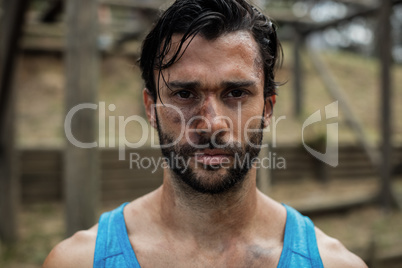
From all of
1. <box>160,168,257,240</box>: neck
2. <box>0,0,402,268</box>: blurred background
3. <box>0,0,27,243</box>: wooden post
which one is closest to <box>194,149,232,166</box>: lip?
<box>160,168,257,240</box>: neck

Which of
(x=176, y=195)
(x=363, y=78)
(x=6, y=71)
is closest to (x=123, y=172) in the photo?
(x=6, y=71)

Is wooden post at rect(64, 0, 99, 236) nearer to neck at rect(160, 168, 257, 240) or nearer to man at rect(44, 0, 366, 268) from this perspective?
man at rect(44, 0, 366, 268)

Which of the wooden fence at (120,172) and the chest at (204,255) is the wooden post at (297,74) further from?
the chest at (204,255)

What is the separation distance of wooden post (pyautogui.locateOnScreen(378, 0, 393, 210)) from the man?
4.44 metres

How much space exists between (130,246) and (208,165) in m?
0.42

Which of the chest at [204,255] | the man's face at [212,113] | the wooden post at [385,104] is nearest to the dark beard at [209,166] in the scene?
the man's face at [212,113]

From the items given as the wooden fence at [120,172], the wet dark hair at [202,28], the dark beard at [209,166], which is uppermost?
the wet dark hair at [202,28]

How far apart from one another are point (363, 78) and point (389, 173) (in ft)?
23.0

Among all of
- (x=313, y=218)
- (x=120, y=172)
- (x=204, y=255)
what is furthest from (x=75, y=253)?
(x=120, y=172)

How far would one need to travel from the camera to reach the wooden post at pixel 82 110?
2.66 metres

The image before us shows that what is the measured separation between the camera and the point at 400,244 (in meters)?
3.48

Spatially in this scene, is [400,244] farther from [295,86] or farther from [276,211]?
[295,86]

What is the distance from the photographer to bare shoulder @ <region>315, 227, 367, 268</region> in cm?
144

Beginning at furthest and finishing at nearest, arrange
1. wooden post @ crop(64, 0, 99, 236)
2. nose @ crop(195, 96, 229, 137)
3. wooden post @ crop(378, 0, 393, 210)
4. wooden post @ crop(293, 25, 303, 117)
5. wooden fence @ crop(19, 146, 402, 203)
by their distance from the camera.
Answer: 1. wooden post @ crop(293, 25, 303, 117)
2. wooden fence @ crop(19, 146, 402, 203)
3. wooden post @ crop(378, 0, 393, 210)
4. wooden post @ crop(64, 0, 99, 236)
5. nose @ crop(195, 96, 229, 137)
